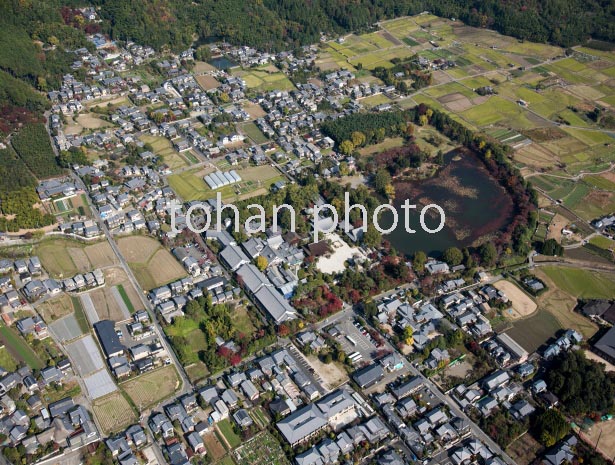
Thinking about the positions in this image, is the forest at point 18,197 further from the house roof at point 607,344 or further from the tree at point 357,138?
the house roof at point 607,344

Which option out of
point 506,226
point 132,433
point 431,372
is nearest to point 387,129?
point 506,226

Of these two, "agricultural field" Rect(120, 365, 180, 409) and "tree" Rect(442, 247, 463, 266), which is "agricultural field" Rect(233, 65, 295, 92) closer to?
"tree" Rect(442, 247, 463, 266)

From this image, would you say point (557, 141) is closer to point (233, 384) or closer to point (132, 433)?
point (233, 384)

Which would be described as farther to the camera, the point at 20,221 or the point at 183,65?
the point at 183,65

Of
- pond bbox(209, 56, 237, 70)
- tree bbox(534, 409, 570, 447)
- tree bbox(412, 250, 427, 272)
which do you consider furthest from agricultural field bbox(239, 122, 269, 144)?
tree bbox(534, 409, 570, 447)

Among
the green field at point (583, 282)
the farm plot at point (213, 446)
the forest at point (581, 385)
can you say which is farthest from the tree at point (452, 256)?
the farm plot at point (213, 446)

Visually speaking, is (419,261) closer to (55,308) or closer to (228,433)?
(228,433)

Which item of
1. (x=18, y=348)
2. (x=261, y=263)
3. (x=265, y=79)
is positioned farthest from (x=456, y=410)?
(x=265, y=79)
